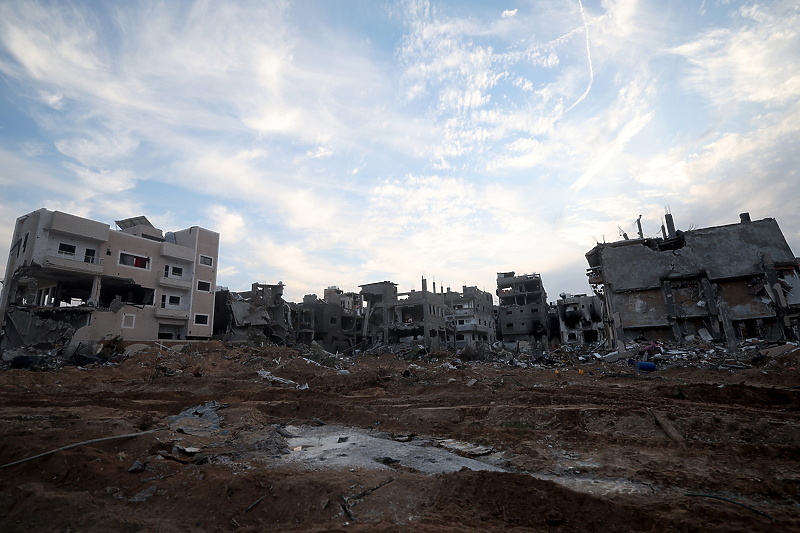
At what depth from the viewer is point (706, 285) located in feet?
95.2

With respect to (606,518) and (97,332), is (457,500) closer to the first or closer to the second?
(606,518)

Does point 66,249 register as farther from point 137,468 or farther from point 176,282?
point 137,468

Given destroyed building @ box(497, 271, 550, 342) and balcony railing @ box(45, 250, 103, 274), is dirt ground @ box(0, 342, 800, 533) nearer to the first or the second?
balcony railing @ box(45, 250, 103, 274)

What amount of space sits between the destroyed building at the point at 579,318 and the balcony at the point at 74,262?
181 feet

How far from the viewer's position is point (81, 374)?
63.8 feet

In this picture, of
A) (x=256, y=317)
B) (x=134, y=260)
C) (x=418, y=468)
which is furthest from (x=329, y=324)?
(x=418, y=468)

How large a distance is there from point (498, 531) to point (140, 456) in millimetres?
5790

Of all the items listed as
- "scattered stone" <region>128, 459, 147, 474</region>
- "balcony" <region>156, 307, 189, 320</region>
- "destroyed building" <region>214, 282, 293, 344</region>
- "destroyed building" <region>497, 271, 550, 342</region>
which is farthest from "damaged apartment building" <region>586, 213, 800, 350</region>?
"balcony" <region>156, 307, 189, 320</region>

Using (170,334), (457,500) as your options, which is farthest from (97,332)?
(457,500)

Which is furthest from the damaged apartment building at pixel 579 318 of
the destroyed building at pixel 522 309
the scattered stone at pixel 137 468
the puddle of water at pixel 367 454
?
the scattered stone at pixel 137 468

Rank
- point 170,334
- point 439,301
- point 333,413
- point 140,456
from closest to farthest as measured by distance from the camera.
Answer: point 140,456 → point 333,413 → point 170,334 → point 439,301

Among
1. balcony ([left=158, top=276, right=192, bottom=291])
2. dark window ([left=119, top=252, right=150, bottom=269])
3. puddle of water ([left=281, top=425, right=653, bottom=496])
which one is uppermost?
dark window ([left=119, top=252, right=150, bottom=269])

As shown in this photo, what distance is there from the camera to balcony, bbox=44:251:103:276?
28.6 m

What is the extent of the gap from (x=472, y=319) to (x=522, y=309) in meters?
11.3
